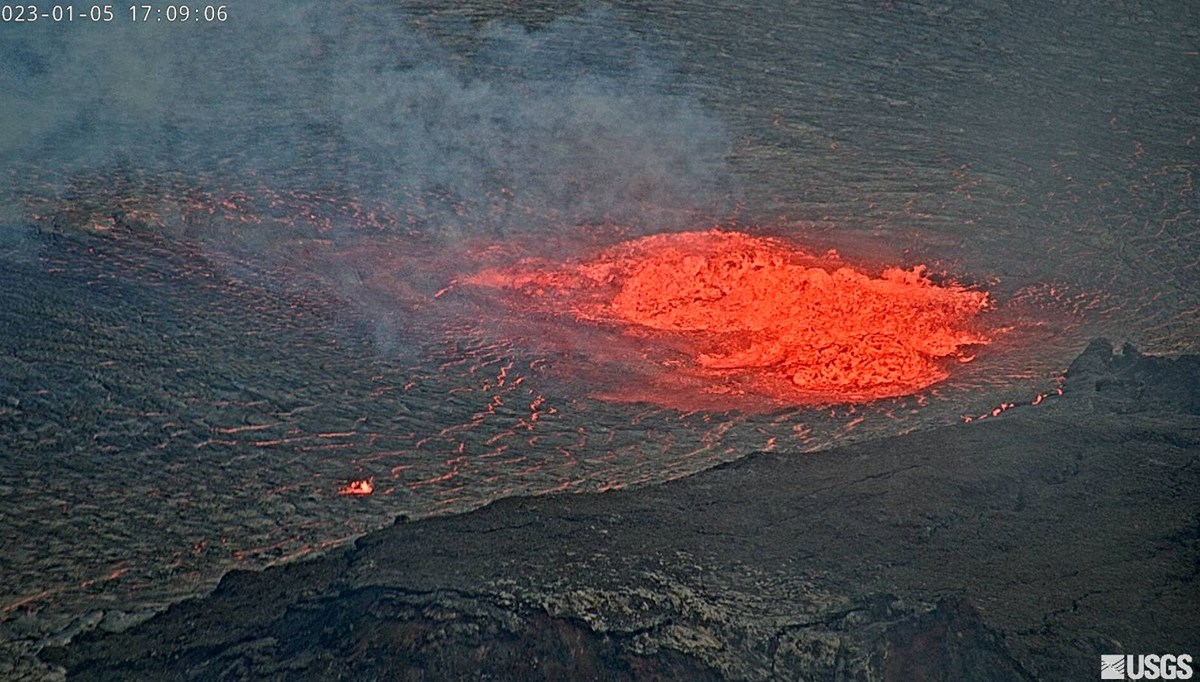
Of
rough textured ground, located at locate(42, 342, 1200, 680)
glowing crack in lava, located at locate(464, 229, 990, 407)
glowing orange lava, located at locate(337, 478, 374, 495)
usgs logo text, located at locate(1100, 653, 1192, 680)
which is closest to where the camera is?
rough textured ground, located at locate(42, 342, 1200, 680)

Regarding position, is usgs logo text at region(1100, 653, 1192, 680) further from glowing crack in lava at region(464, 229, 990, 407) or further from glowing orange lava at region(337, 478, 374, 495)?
glowing orange lava at region(337, 478, 374, 495)

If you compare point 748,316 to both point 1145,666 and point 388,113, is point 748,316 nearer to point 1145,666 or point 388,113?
point 1145,666

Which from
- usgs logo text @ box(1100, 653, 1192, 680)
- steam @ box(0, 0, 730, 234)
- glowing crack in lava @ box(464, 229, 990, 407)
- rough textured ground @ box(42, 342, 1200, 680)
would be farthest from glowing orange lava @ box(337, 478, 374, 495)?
usgs logo text @ box(1100, 653, 1192, 680)

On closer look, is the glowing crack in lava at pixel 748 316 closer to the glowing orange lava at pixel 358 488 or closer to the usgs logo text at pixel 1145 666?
the glowing orange lava at pixel 358 488

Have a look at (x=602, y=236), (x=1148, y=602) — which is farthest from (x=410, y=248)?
(x=1148, y=602)

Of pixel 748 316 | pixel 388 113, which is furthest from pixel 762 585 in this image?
pixel 388 113

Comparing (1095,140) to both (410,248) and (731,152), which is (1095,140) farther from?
(410,248)
